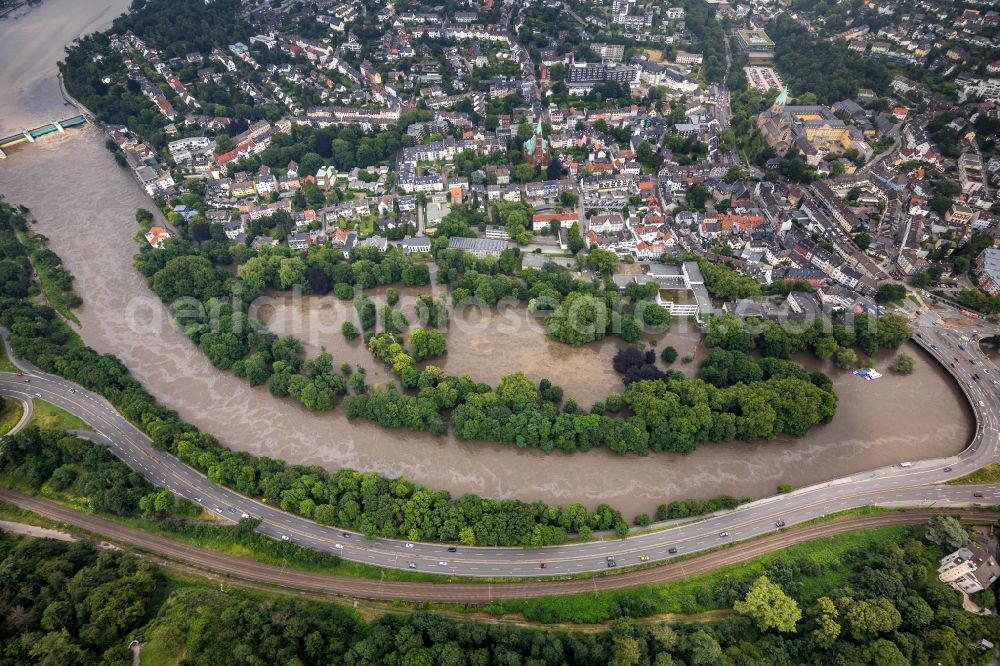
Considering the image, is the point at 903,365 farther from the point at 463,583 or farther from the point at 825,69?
the point at 825,69

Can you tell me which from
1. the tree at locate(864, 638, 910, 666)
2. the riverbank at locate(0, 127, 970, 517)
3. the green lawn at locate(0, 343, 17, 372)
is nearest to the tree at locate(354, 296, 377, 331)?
the riverbank at locate(0, 127, 970, 517)

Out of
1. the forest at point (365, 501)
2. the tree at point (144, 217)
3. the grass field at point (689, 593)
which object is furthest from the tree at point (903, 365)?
the tree at point (144, 217)

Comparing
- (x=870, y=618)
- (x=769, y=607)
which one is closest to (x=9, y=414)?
(x=769, y=607)

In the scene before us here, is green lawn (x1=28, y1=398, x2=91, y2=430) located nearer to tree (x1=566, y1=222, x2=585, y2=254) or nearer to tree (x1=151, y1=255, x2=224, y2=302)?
tree (x1=151, y1=255, x2=224, y2=302)

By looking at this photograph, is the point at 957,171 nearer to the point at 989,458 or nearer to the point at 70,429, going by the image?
the point at 989,458

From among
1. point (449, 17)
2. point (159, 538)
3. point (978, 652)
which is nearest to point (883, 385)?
point (978, 652)
